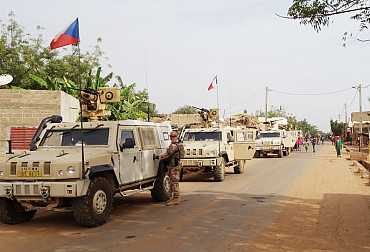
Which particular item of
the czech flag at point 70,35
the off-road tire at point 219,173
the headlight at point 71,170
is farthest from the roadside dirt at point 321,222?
the czech flag at point 70,35

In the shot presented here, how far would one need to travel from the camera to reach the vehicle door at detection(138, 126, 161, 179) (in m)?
8.44

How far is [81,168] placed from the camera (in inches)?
249

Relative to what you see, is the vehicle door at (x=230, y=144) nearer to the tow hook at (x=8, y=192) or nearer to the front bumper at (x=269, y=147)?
the tow hook at (x=8, y=192)

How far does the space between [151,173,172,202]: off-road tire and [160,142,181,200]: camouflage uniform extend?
10.5 inches

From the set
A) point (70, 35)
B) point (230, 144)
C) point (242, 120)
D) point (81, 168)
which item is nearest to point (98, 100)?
point (70, 35)

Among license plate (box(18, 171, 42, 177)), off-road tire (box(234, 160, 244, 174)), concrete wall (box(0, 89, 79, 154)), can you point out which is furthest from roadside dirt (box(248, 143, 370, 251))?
concrete wall (box(0, 89, 79, 154))

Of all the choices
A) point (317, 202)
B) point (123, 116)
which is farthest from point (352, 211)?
point (123, 116)

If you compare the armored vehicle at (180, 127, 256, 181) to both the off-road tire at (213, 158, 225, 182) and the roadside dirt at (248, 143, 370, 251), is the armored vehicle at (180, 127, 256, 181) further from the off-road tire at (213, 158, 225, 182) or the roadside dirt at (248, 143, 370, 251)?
the roadside dirt at (248, 143, 370, 251)

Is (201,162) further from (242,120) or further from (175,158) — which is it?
(242,120)

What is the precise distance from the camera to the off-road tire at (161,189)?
360 inches

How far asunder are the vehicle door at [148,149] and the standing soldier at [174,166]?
0.92 ft

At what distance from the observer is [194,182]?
13.5m

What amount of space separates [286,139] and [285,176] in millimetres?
14465

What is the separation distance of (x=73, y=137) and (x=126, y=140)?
1.06 metres
